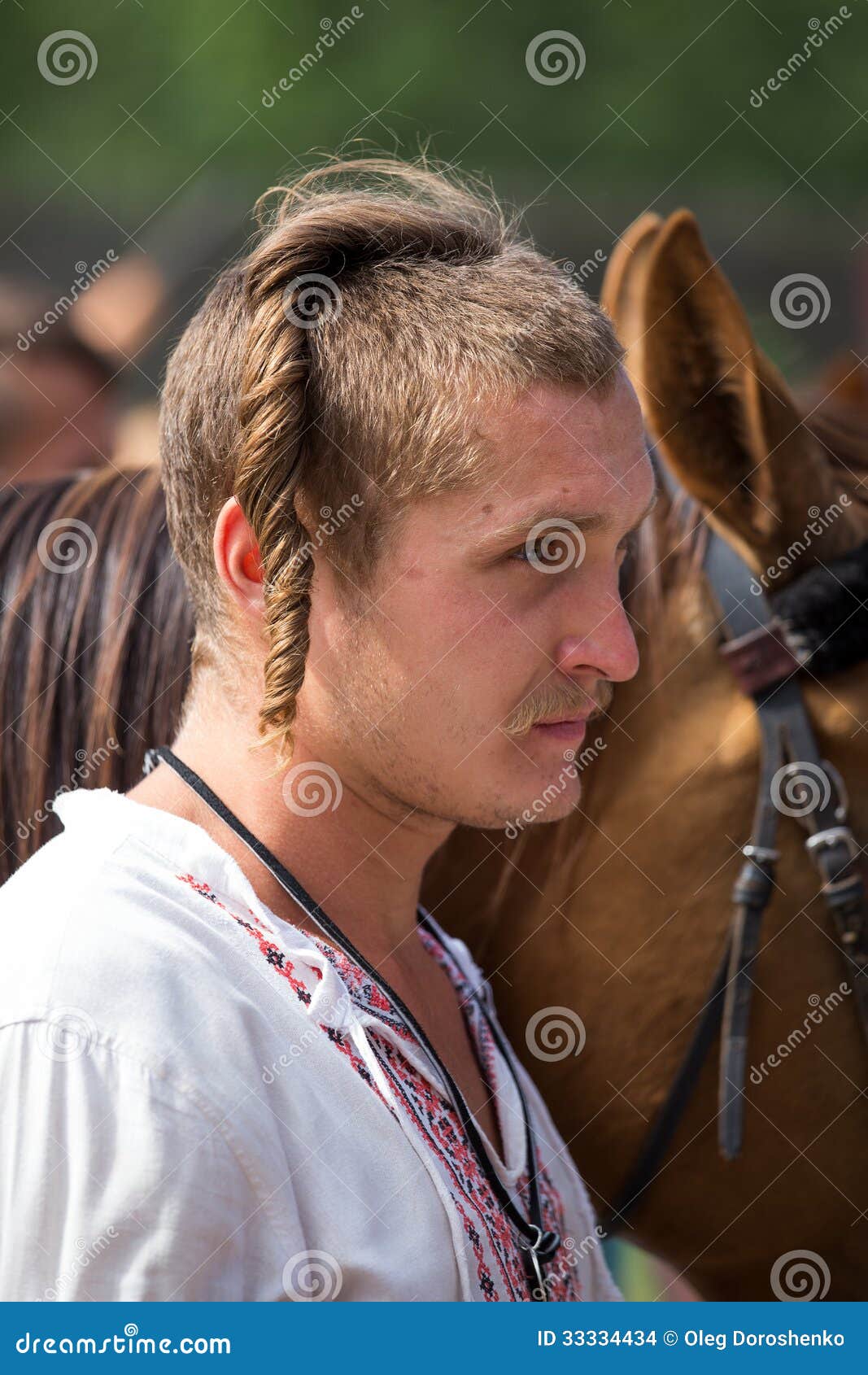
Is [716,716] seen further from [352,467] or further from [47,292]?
[47,292]

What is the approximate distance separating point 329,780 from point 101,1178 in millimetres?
403

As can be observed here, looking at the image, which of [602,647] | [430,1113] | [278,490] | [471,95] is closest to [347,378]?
[278,490]

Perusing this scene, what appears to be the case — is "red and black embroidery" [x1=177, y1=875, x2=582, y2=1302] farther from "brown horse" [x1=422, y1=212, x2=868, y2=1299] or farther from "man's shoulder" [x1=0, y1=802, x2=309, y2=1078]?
"brown horse" [x1=422, y1=212, x2=868, y2=1299]

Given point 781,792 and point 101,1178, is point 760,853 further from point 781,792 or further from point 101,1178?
point 101,1178

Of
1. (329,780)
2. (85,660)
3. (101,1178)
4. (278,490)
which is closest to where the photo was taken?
(101,1178)

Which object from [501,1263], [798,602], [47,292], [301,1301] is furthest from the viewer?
Result: [47,292]

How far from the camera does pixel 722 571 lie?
59.9 inches

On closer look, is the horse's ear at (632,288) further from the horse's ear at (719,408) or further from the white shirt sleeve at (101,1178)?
the white shirt sleeve at (101,1178)

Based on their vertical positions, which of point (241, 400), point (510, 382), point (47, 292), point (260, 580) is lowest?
point (47, 292)

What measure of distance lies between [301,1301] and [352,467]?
2.08ft

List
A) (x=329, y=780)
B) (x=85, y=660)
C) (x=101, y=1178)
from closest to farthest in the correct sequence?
(x=101, y=1178), (x=329, y=780), (x=85, y=660)

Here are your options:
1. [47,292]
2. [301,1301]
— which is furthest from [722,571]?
[47,292]

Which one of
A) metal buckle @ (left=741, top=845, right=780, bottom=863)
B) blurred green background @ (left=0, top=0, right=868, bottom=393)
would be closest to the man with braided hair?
metal buckle @ (left=741, top=845, right=780, bottom=863)

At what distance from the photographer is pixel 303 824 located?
1.09 m
